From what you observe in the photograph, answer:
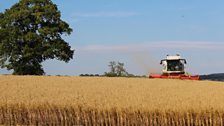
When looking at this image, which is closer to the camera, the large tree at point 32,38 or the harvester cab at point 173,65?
the harvester cab at point 173,65

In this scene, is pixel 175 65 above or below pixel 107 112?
above

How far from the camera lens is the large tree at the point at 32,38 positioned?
4706 centimetres

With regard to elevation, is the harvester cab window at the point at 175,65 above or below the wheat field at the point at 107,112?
above

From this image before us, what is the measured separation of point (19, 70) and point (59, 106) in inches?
1283

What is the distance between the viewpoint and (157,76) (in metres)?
35.2

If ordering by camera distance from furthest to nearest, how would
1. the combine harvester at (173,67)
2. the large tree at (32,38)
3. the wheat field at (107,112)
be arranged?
the large tree at (32,38)
the combine harvester at (173,67)
the wheat field at (107,112)

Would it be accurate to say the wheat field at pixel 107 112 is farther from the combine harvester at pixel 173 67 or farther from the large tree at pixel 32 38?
the large tree at pixel 32 38

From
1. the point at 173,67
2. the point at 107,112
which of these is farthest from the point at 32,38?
the point at 107,112

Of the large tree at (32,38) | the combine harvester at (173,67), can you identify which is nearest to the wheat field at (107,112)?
the combine harvester at (173,67)

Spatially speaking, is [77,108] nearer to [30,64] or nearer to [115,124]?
[115,124]

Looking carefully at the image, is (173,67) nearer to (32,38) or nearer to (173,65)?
(173,65)

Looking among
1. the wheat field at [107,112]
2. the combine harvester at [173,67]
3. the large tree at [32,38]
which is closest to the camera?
the wheat field at [107,112]

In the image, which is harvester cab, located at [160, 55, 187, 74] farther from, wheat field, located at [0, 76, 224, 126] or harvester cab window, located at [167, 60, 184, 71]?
wheat field, located at [0, 76, 224, 126]

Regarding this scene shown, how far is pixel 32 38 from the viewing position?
46781mm
